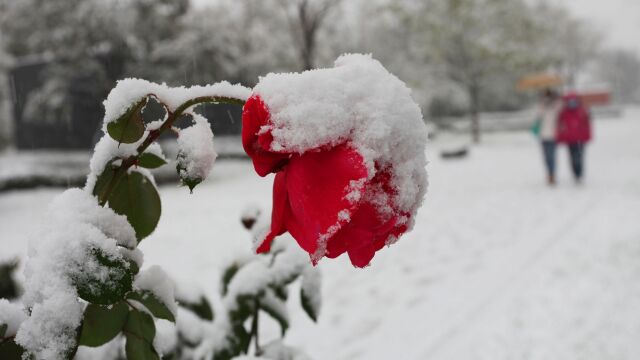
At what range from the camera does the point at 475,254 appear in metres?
4.11

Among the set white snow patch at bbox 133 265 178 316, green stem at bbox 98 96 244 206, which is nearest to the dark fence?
white snow patch at bbox 133 265 178 316

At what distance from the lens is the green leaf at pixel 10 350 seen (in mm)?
608

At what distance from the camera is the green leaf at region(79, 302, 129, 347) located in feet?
2.19

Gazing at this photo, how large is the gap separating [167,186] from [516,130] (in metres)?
15.2

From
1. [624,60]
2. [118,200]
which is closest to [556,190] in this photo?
[118,200]

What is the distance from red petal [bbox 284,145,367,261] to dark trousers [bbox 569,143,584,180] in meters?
7.27

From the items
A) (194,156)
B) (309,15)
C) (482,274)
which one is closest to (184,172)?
(194,156)

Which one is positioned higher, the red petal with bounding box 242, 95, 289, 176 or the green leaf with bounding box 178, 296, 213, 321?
the red petal with bounding box 242, 95, 289, 176

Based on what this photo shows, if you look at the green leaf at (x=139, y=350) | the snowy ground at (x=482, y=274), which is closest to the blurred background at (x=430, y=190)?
the snowy ground at (x=482, y=274)

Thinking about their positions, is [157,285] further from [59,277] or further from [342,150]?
[342,150]

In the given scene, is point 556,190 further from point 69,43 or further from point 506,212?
point 69,43

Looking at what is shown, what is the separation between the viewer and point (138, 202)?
2.37 ft

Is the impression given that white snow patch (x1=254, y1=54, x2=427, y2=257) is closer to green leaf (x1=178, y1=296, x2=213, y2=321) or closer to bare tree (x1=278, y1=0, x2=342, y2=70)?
green leaf (x1=178, y1=296, x2=213, y2=321)

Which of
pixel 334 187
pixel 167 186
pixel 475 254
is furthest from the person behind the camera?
pixel 167 186
